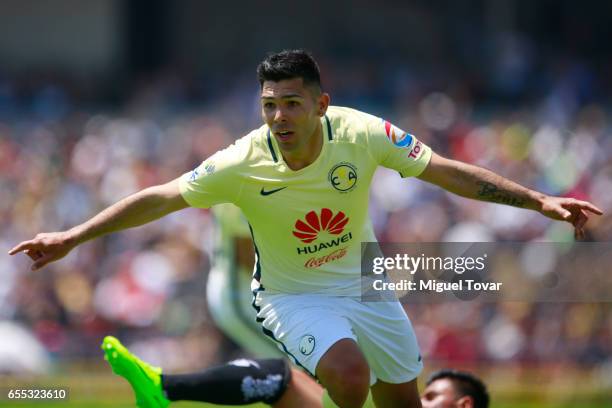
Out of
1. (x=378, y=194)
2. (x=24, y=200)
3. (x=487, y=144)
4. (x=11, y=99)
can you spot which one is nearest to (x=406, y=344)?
(x=378, y=194)

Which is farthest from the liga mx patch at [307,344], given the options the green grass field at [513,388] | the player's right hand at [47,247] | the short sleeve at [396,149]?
the green grass field at [513,388]

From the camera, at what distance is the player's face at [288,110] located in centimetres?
717

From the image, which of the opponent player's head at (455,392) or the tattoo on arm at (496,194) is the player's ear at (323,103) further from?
the opponent player's head at (455,392)

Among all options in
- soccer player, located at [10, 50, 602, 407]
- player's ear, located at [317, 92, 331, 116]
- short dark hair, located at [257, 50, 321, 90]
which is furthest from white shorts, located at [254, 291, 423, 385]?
short dark hair, located at [257, 50, 321, 90]

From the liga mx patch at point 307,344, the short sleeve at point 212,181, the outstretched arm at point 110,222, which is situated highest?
the short sleeve at point 212,181

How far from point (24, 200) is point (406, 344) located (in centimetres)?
1119

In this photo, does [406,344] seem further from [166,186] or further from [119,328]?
[119,328]

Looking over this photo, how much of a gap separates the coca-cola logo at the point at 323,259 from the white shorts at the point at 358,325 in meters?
0.18

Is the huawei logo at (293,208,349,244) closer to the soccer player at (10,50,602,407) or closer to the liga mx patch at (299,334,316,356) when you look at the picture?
the soccer player at (10,50,602,407)

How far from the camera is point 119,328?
50.6 feet

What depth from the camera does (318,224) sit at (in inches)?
→ 291

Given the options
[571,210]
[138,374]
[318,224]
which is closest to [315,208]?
[318,224]

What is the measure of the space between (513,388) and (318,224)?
5928 mm

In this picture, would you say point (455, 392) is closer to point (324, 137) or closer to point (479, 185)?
point (479, 185)
